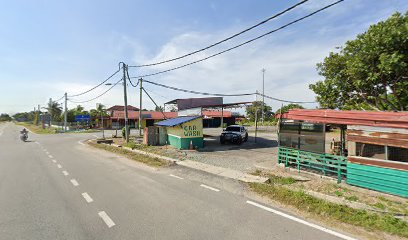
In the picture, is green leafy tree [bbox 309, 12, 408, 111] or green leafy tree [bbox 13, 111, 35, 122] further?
green leafy tree [bbox 13, 111, 35, 122]

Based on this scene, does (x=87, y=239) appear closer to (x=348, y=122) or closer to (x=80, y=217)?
(x=80, y=217)

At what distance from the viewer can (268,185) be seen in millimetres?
8164

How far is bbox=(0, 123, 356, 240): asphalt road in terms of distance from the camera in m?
4.87

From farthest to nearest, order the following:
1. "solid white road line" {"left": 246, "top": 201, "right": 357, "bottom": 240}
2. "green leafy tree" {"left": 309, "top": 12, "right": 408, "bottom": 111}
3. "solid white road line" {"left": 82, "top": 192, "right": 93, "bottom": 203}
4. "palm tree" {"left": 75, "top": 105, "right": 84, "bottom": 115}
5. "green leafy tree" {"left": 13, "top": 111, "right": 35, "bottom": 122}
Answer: "green leafy tree" {"left": 13, "top": 111, "right": 35, "bottom": 122} < "palm tree" {"left": 75, "top": 105, "right": 84, "bottom": 115} < "green leafy tree" {"left": 309, "top": 12, "right": 408, "bottom": 111} < "solid white road line" {"left": 82, "top": 192, "right": 93, "bottom": 203} < "solid white road line" {"left": 246, "top": 201, "right": 357, "bottom": 240}

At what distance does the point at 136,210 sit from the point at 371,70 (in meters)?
13.0

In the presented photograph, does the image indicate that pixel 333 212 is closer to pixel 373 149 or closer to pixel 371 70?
pixel 373 149

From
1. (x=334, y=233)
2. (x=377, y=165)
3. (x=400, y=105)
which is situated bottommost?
(x=334, y=233)

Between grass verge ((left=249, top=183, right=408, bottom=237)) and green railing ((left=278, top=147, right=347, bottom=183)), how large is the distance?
2.87 m

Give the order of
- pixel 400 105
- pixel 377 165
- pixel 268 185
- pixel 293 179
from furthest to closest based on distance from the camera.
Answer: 1. pixel 400 105
2. pixel 293 179
3. pixel 268 185
4. pixel 377 165

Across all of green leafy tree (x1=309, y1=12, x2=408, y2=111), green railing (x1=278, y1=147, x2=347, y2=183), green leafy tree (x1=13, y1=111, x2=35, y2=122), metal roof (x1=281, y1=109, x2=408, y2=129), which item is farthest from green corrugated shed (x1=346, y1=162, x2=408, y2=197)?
green leafy tree (x1=13, y1=111, x2=35, y2=122)

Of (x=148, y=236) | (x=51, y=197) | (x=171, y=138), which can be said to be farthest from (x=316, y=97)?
(x=51, y=197)

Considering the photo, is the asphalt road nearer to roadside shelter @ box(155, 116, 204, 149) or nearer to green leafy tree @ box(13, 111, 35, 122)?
roadside shelter @ box(155, 116, 204, 149)

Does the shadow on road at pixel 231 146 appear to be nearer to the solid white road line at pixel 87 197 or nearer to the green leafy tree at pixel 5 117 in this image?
the solid white road line at pixel 87 197

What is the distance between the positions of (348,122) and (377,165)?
1.78 meters
